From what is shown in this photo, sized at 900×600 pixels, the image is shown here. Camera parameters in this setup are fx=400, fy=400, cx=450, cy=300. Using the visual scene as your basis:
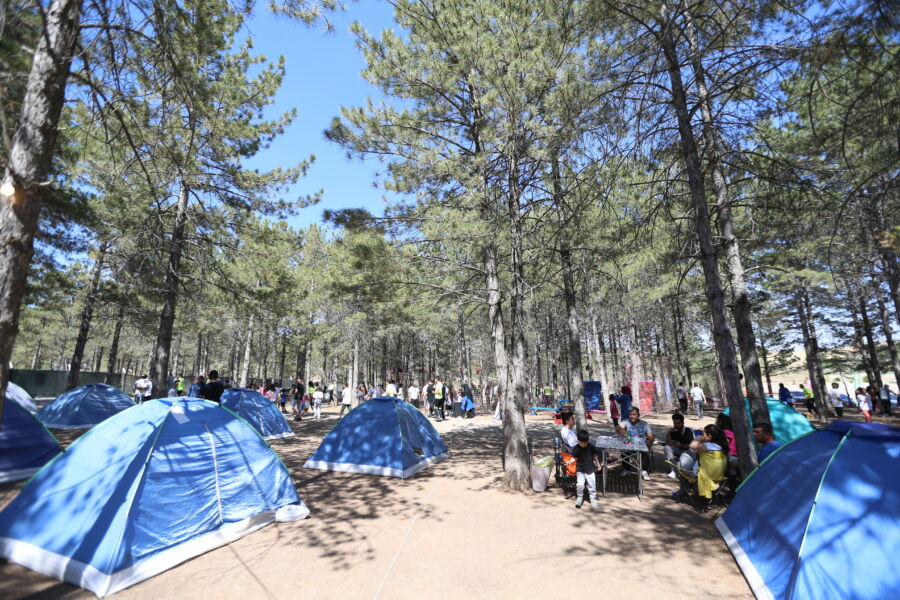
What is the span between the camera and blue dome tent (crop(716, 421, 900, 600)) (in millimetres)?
2846

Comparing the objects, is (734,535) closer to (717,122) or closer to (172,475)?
(717,122)

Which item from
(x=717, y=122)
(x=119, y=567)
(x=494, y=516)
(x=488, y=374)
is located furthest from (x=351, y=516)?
(x=488, y=374)

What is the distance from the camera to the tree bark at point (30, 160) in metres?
2.71

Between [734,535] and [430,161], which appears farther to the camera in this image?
[430,161]

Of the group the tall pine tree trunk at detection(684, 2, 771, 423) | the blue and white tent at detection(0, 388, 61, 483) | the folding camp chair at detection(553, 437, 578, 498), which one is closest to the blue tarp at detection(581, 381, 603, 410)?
the tall pine tree trunk at detection(684, 2, 771, 423)

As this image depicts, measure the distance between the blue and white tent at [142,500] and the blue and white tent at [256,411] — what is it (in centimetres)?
755

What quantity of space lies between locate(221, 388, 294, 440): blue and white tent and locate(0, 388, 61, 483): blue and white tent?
16.8ft

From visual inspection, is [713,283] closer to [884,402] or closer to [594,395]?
[594,395]

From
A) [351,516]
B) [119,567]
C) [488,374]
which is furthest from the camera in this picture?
[488,374]

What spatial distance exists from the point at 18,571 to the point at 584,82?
8.95 m

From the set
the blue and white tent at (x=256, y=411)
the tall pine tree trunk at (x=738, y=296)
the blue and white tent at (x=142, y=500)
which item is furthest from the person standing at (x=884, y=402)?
the blue and white tent at (x=256, y=411)

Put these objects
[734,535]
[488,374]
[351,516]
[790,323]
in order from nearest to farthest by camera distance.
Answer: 1. [734,535]
2. [351,516]
3. [790,323]
4. [488,374]

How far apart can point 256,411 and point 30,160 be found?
11.3 metres

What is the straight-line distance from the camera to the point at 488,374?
156 ft
